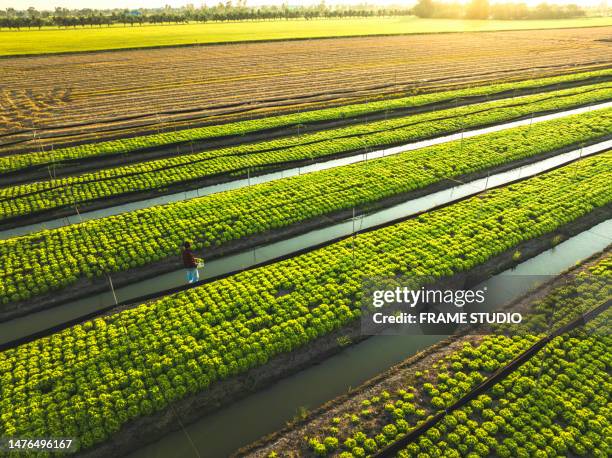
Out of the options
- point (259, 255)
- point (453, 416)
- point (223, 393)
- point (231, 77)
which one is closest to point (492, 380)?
point (453, 416)

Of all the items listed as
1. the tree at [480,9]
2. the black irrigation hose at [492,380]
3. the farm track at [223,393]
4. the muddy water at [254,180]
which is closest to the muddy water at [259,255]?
the farm track at [223,393]

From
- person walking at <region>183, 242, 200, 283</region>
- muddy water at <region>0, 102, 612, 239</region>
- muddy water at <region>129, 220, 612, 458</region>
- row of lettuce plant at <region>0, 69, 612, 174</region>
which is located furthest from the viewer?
row of lettuce plant at <region>0, 69, 612, 174</region>

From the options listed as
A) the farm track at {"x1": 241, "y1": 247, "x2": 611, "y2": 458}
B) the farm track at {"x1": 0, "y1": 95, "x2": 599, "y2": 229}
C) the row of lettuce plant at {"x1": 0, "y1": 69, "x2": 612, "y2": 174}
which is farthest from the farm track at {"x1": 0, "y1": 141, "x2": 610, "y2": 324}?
the row of lettuce plant at {"x1": 0, "y1": 69, "x2": 612, "y2": 174}

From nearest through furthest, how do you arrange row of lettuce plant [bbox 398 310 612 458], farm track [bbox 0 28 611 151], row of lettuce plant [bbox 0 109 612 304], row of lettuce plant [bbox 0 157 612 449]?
row of lettuce plant [bbox 398 310 612 458] → row of lettuce plant [bbox 0 157 612 449] → row of lettuce plant [bbox 0 109 612 304] → farm track [bbox 0 28 611 151]

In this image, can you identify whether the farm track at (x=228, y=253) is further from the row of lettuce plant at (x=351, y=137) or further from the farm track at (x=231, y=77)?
the farm track at (x=231, y=77)

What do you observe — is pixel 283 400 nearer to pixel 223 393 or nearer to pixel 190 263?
pixel 223 393

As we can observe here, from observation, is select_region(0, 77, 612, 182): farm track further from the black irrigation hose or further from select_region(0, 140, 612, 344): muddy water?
the black irrigation hose
